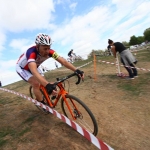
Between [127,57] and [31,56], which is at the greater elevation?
[31,56]

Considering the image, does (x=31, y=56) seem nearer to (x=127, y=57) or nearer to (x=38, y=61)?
(x=38, y=61)

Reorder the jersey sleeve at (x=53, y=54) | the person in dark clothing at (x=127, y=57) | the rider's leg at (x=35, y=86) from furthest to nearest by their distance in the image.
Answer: the person in dark clothing at (x=127, y=57) < the rider's leg at (x=35, y=86) < the jersey sleeve at (x=53, y=54)

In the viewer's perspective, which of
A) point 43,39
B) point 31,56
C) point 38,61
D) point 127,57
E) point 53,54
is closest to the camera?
point 43,39

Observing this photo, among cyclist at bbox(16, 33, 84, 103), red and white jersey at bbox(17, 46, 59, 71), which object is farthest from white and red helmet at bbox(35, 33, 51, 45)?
red and white jersey at bbox(17, 46, 59, 71)

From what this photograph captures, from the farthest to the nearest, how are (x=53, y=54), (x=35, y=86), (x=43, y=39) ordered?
(x=35, y=86)
(x=53, y=54)
(x=43, y=39)

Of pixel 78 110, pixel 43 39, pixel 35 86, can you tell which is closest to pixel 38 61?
pixel 35 86

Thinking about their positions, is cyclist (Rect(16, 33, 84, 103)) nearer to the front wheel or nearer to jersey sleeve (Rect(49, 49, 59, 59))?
jersey sleeve (Rect(49, 49, 59, 59))

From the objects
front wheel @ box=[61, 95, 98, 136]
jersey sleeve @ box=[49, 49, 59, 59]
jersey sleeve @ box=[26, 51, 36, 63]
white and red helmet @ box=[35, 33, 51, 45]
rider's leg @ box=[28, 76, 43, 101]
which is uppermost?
white and red helmet @ box=[35, 33, 51, 45]

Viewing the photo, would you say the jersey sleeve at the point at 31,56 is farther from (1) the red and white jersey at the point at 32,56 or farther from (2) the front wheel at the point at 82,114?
(2) the front wheel at the point at 82,114

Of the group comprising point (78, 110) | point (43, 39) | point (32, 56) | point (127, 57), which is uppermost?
point (43, 39)

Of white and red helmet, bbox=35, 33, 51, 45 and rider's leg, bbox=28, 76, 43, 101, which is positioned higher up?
white and red helmet, bbox=35, 33, 51, 45

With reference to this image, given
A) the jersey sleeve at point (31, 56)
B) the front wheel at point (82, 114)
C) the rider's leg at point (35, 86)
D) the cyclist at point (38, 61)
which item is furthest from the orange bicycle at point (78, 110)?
the rider's leg at point (35, 86)

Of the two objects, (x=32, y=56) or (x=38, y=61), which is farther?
(x=38, y=61)

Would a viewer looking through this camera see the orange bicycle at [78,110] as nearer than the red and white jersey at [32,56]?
Yes
